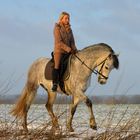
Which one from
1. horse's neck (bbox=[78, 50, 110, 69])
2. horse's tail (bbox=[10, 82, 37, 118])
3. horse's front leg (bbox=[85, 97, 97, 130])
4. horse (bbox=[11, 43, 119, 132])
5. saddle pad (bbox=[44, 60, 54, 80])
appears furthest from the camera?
horse's tail (bbox=[10, 82, 37, 118])

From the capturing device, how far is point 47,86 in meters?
11.0

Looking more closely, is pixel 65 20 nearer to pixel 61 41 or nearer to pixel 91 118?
pixel 61 41

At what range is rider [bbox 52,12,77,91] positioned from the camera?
404 inches

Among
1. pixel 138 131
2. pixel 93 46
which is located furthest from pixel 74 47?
pixel 138 131

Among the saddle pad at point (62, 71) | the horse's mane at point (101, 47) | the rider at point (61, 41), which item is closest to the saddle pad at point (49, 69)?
the saddle pad at point (62, 71)

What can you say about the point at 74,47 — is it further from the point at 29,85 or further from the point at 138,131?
the point at 138,131

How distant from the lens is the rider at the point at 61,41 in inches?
404

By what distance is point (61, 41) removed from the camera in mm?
10297

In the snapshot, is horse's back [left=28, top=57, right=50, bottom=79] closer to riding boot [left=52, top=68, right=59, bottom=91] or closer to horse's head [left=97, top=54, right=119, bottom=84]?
riding boot [left=52, top=68, right=59, bottom=91]

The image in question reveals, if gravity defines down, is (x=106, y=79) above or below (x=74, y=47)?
below

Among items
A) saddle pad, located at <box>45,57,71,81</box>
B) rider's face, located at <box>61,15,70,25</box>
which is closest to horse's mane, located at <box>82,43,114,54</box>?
saddle pad, located at <box>45,57,71,81</box>

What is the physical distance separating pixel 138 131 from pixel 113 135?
60 centimetres

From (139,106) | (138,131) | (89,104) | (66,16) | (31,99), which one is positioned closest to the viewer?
(139,106)

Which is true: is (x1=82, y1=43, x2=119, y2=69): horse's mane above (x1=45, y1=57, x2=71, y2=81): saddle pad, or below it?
above
